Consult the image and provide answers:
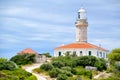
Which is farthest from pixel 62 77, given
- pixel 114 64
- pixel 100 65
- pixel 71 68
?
pixel 114 64

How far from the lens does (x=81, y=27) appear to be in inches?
3529

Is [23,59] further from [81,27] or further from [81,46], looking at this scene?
[81,27]

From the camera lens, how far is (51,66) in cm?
6050

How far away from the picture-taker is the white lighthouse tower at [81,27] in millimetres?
89250

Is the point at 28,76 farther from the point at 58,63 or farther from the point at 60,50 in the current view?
the point at 60,50

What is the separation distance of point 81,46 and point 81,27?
5.53 meters

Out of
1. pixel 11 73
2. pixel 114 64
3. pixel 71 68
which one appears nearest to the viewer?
pixel 11 73

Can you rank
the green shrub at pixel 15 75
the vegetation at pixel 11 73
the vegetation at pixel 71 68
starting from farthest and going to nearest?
the vegetation at pixel 71 68
the vegetation at pixel 11 73
the green shrub at pixel 15 75

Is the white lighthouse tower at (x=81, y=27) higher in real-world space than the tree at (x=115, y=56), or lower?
higher

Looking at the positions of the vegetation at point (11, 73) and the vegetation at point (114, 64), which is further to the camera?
the vegetation at point (114, 64)

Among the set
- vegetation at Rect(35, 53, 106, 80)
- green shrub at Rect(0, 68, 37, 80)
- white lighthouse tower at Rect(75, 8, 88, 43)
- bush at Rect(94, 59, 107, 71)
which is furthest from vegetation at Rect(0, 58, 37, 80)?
white lighthouse tower at Rect(75, 8, 88, 43)

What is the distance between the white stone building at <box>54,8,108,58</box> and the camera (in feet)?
279

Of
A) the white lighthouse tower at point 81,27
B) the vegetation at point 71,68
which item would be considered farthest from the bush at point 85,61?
the white lighthouse tower at point 81,27

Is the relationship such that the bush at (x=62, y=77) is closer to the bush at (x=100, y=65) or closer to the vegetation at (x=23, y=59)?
the bush at (x=100, y=65)
